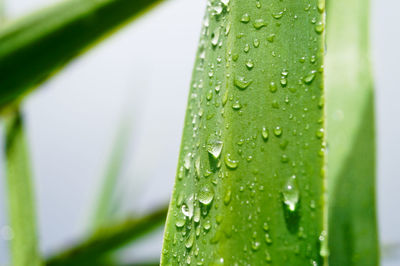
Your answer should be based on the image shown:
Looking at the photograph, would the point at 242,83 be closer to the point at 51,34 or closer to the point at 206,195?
the point at 206,195

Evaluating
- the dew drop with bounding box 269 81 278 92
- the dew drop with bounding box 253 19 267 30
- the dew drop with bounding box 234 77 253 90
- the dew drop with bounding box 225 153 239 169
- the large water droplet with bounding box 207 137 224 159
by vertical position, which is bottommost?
the dew drop with bounding box 225 153 239 169

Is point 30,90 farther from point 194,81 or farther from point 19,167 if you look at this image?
point 194,81

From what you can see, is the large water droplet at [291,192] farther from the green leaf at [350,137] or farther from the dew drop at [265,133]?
the green leaf at [350,137]

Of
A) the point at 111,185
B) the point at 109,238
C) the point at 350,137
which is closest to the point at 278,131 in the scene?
the point at 350,137

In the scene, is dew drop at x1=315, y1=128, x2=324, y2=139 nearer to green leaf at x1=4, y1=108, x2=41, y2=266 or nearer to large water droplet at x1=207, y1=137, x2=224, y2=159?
large water droplet at x1=207, y1=137, x2=224, y2=159

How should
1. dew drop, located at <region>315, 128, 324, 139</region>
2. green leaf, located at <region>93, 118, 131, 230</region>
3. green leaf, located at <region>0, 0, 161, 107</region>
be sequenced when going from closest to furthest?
dew drop, located at <region>315, 128, 324, 139</region> → green leaf, located at <region>0, 0, 161, 107</region> → green leaf, located at <region>93, 118, 131, 230</region>

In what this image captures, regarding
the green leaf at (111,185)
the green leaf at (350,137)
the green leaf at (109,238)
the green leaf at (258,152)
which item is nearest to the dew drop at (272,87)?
the green leaf at (258,152)

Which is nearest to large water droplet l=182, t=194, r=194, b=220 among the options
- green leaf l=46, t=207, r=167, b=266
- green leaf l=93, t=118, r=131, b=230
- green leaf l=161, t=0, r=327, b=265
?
green leaf l=161, t=0, r=327, b=265

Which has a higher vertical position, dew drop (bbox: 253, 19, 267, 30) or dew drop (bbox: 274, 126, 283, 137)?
dew drop (bbox: 253, 19, 267, 30)
